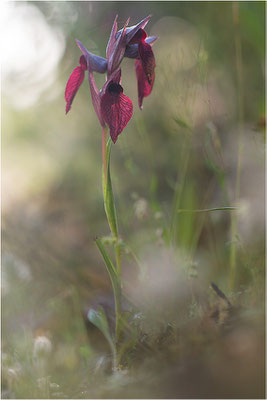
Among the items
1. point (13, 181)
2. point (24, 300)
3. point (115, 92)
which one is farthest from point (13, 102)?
point (115, 92)

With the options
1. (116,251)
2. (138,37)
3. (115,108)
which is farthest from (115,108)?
(116,251)

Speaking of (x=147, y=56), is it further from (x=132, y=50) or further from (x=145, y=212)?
(x=145, y=212)

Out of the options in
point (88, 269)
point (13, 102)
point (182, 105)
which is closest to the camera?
point (182, 105)


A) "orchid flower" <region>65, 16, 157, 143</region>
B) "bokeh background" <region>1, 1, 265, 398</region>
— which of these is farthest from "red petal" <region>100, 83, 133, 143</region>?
"bokeh background" <region>1, 1, 265, 398</region>

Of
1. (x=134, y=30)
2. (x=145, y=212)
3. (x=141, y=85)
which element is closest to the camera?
(x=134, y=30)

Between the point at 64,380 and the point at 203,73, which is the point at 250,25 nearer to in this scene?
the point at 203,73

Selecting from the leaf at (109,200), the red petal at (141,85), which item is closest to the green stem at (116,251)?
the leaf at (109,200)

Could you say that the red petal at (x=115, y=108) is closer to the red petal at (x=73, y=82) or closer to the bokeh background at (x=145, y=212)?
the red petal at (x=73, y=82)
